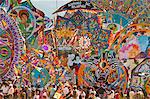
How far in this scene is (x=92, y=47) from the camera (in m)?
3.85

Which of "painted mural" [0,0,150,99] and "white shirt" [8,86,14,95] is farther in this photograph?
"white shirt" [8,86,14,95]

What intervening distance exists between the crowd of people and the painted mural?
0.04 metres

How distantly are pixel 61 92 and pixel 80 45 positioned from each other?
49cm

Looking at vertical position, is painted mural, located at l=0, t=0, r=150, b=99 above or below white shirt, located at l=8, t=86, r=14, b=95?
above

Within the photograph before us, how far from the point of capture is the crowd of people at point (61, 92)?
3848 mm

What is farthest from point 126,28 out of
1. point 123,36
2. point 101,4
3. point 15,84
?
point 15,84

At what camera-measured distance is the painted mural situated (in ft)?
12.5

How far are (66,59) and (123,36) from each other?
23.1 inches

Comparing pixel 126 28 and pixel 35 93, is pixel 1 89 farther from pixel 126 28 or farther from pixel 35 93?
pixel 126 28

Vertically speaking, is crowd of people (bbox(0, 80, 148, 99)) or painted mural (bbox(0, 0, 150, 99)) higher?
painted mural (bbox(0, 0, 150, 99))

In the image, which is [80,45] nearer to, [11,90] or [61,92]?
[61,92]

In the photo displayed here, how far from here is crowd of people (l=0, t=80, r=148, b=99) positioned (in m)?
3.85

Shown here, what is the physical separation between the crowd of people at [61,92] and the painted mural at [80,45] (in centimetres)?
4

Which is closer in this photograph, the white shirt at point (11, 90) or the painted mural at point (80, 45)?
the painted mural at point (80, 45)
